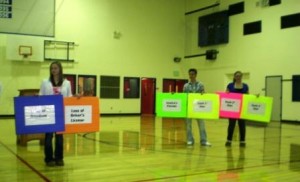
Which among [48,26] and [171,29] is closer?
[48,26]

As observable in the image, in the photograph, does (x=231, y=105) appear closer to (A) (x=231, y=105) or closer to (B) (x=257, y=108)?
(A) (x=231, y=105)

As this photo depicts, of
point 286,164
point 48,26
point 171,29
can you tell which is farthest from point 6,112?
point 286,164

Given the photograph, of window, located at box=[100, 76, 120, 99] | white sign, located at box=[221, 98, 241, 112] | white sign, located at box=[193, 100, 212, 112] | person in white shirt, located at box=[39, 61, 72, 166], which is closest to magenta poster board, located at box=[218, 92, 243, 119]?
white sign, located at box=[221, 98, 241, 112]

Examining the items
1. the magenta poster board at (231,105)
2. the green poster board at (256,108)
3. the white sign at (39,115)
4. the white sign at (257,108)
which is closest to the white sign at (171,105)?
the magenta poster board at (231,105)

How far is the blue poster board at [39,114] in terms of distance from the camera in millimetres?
5023

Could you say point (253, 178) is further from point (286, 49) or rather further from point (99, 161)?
point (286, 49)

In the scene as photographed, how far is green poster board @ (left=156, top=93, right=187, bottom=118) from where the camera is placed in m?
7.54

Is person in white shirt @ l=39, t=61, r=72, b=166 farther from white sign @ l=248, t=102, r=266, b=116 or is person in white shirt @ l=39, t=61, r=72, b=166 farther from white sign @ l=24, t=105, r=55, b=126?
white sign @ l=248, t=102, r=266, b=116

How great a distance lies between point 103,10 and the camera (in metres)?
18.8

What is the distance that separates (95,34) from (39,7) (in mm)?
3115

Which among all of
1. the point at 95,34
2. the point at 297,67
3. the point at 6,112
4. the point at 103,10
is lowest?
the point at 6,112

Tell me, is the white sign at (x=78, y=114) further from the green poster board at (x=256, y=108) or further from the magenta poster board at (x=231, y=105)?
the green poster board at (x=256, y=108)

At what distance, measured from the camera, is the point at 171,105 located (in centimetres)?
767

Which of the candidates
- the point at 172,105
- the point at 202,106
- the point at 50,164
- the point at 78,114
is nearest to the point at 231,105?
the point at 202,106
